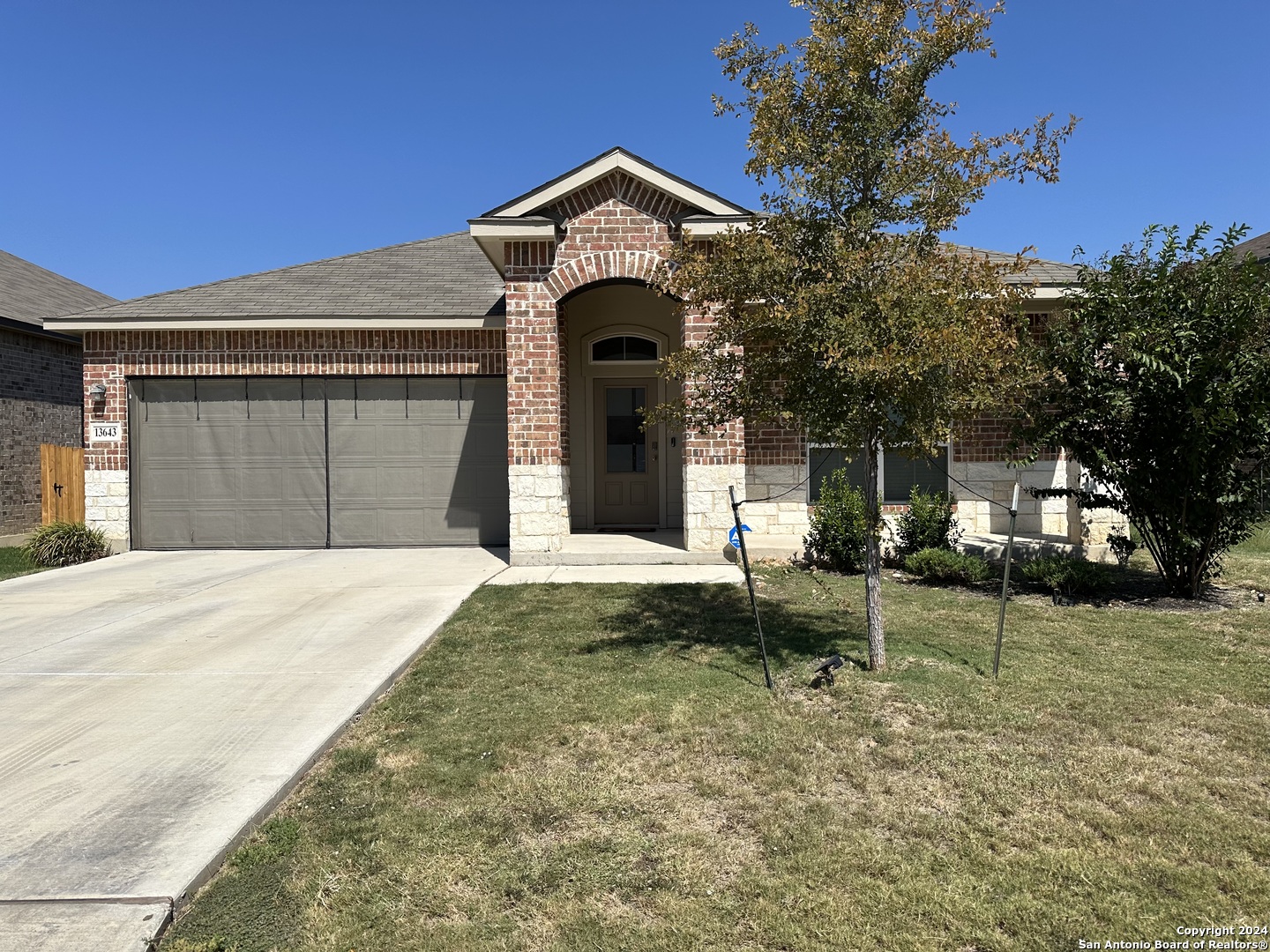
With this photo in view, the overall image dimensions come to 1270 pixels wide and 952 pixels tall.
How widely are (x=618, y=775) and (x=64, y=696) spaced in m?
4.03

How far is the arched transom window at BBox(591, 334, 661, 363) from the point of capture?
1341 centimetres

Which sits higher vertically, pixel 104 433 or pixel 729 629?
pixel 104 433

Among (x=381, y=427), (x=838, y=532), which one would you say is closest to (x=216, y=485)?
(x=381, y=427)

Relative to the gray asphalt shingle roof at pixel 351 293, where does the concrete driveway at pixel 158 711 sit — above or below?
below

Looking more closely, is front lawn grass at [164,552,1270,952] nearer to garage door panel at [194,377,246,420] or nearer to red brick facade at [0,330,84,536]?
garage door panel at [194,377,246,420]

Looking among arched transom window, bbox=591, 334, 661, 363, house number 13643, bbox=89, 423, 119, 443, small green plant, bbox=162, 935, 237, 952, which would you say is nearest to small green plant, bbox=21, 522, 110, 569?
house number 13643, bbox=89, 423, 119, 443

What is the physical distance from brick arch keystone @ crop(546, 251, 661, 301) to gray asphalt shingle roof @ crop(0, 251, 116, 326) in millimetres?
9362

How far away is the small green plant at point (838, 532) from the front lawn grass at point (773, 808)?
148 inches

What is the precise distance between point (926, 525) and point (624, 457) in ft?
17.7

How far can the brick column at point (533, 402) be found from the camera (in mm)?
10562

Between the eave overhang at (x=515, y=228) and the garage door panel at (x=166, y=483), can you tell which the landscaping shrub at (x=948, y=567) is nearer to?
the eave overhang at (x=515, y=228)

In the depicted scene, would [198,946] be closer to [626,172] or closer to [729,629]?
[729,629]

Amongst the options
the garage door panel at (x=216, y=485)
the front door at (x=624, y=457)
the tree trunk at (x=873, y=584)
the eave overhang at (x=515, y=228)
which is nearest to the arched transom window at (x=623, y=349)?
the front door at (x=624, y=457)

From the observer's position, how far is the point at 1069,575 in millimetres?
8375
